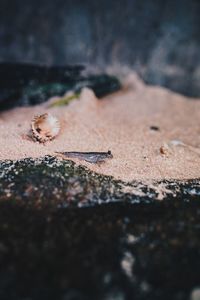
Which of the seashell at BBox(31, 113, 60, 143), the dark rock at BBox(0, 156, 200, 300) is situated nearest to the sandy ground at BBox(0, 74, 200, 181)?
the seashell at BBox(31, 113, 60, 143)

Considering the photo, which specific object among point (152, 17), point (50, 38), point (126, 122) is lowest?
point (126, 122)

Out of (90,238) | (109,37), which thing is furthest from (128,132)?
(90,238)

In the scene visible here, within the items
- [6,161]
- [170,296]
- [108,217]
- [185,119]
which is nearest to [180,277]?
[170,296]

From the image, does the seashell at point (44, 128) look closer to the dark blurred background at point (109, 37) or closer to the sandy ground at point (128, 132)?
the sandy ground at point (128, 132)

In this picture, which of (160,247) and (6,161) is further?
(6,161)

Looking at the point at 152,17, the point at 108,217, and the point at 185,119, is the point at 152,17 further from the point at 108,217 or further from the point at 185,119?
the point at 108,217

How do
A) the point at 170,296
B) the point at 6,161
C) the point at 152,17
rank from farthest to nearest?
the point at 152,17, the point at 6,161, the point at 170,296
